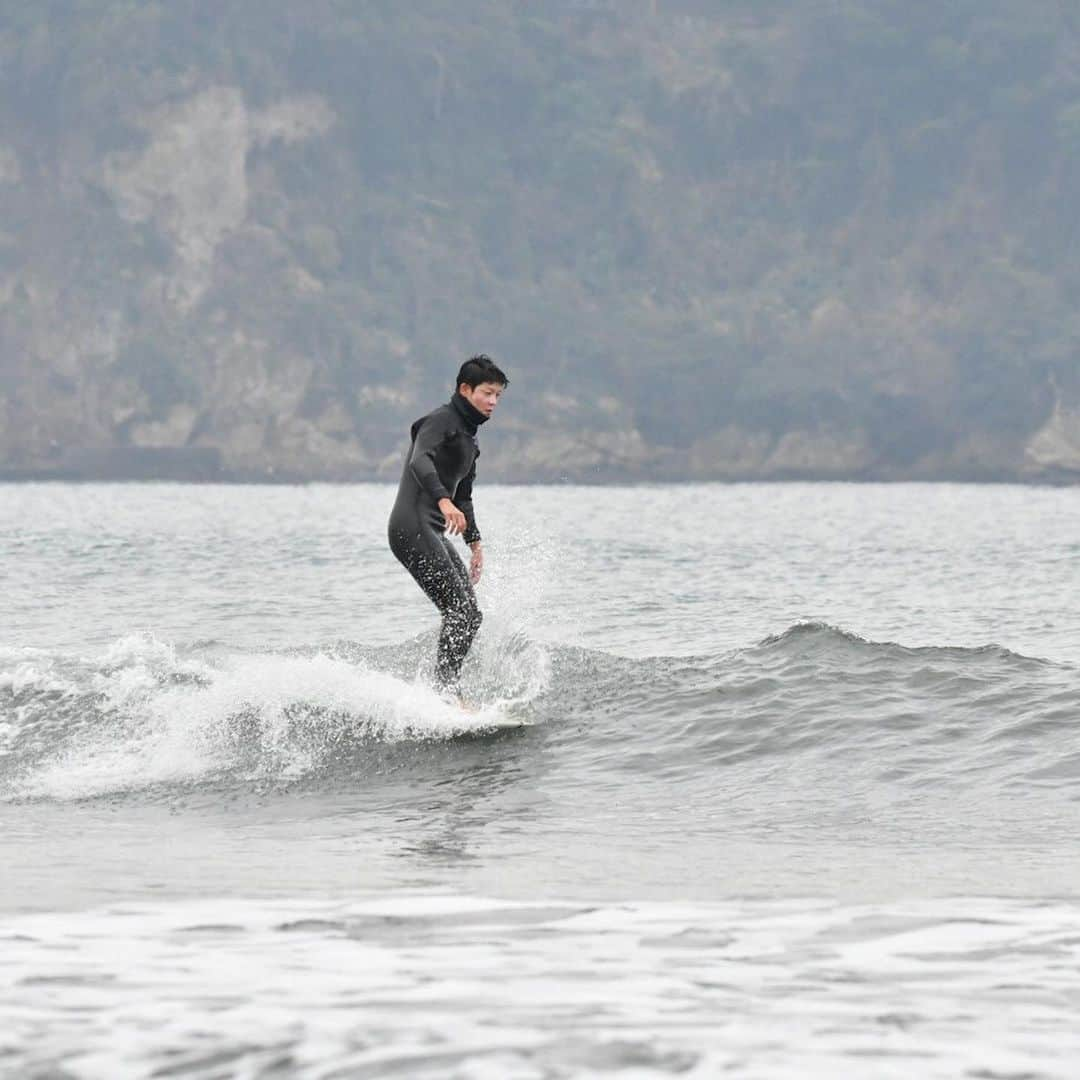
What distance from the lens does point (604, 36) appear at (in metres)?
158

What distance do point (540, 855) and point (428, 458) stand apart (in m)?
4.02

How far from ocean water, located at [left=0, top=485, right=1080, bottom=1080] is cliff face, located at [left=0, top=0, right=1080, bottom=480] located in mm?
109504

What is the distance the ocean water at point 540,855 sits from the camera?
5.02 metres

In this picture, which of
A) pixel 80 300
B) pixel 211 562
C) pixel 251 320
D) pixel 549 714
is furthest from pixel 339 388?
pixel 549 714

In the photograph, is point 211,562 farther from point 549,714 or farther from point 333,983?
point 333,983

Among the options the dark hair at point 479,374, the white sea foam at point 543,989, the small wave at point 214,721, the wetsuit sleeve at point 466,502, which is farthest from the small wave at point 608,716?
the white sea foam at point 543,989

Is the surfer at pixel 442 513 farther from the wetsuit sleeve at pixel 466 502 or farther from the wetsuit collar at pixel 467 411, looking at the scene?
the wetsuit sleeve at pixel 466 502

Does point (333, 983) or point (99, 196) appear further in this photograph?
point (99, 196)

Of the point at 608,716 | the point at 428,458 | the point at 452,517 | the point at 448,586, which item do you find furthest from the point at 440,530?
the point at 608,716

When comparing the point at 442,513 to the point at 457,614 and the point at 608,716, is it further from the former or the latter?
the point at 608,716

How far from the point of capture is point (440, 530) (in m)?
11.7

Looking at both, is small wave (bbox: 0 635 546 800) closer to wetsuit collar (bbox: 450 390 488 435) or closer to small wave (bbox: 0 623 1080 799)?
small wave (bbox: 0 623 1080 799)

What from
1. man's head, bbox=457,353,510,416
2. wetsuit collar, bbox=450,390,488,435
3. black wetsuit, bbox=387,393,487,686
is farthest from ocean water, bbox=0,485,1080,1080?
man's head, bbox=457,353,510,416

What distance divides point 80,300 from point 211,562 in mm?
99530
